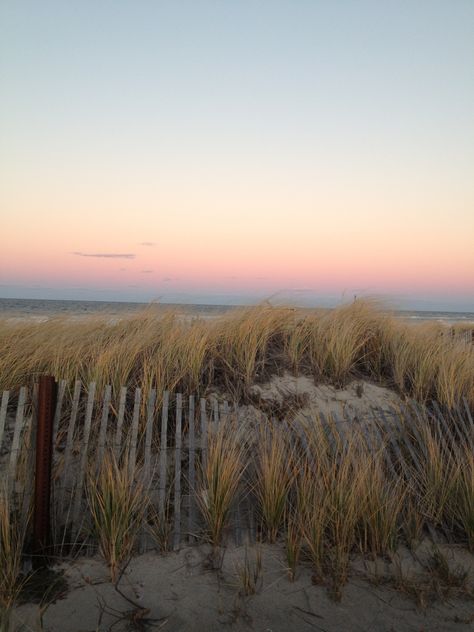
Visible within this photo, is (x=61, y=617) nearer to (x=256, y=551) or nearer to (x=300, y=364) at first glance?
(x=256, y=551)

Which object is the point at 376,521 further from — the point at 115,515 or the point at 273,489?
the point at 115,515

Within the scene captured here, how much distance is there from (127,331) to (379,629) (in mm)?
4856

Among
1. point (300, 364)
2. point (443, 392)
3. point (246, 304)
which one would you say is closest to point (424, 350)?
point (443, 392)

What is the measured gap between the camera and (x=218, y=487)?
3.46m

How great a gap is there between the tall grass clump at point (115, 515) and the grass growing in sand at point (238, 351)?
149 centimetres

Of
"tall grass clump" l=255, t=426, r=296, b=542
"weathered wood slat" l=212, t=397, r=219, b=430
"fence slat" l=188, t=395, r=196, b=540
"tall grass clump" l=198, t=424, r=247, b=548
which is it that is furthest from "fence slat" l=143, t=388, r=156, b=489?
"tall grass clump" l=255, t=426, r=296, b=542

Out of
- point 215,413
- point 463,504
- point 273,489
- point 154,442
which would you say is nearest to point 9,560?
point 154,442

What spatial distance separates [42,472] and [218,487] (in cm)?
122

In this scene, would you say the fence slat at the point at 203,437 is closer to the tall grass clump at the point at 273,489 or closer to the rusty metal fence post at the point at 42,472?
the tall grass clump at the point at 273,489

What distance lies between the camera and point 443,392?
5.54m

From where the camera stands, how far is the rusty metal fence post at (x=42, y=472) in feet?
10.2

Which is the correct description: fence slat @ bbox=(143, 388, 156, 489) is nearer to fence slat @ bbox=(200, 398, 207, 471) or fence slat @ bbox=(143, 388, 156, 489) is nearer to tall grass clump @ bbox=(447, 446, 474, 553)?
fence slat @ bbox=(200, 398, 207, 471)

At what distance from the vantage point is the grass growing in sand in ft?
16.8

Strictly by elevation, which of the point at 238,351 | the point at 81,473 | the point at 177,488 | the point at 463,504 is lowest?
the point at 463,504
